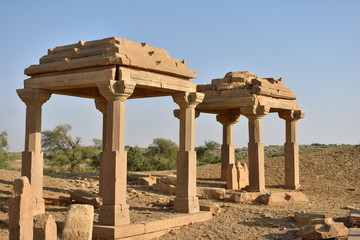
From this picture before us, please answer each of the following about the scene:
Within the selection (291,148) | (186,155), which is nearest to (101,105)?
(186,155)

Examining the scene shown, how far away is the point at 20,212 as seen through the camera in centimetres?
648

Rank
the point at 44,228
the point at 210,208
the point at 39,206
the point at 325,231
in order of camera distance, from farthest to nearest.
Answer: the point at 210,208 → the point at 39,206 → the point at 325,231 → the point at 44,228

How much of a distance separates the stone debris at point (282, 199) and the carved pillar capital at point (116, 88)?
6.81 metres

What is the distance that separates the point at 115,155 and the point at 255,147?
309 inches

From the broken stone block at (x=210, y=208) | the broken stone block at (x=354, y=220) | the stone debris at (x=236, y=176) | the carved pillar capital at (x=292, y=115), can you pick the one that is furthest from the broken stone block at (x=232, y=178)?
the broken stone block at (x=354, y=220)

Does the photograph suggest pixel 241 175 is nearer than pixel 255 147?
No

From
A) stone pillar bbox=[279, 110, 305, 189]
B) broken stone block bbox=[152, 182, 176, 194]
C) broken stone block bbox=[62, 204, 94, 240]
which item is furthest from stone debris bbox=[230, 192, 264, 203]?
broken stone block bbox=[62, 204, 94, 240]

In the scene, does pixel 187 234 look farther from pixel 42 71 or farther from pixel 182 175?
pixel 42 71

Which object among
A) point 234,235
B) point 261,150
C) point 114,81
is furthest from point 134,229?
point 261,150

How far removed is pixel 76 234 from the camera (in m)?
8.04

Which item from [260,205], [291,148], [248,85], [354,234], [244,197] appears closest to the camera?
[354,234]

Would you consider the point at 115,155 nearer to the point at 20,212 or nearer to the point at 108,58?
the point at 108,58

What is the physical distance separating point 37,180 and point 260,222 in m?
5.68

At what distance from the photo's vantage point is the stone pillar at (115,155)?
9.74 meters
